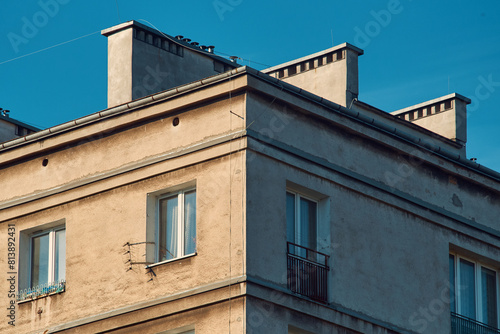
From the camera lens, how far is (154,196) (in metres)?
29.8

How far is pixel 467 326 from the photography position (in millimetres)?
32344

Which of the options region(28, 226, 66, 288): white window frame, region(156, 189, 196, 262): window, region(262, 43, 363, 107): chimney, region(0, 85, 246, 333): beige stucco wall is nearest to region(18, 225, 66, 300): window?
region(28, 226, 66, 288): white window frame

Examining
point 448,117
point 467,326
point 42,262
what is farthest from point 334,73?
point 42,262

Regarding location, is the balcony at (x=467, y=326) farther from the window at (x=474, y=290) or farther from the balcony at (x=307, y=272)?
the balcony at (x=307, y=272)

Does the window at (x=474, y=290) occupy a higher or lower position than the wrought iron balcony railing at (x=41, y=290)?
higher

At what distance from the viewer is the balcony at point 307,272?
28.6m

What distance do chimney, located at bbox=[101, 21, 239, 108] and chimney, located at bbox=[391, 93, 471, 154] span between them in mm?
7588

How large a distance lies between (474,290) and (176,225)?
7869 millimetres

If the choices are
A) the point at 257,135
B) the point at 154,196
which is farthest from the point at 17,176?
the point at 257,135

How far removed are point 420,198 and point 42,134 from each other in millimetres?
8656

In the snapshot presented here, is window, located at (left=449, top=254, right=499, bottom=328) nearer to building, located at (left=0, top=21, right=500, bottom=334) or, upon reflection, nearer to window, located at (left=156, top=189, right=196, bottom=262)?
building, located at (left=0, top=21, right=500, bottom=334)

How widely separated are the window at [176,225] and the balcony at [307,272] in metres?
2.03

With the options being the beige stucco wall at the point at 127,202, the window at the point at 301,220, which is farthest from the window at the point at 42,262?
the window at the point at 301,220

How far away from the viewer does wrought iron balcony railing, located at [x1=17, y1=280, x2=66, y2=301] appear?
101 feet
